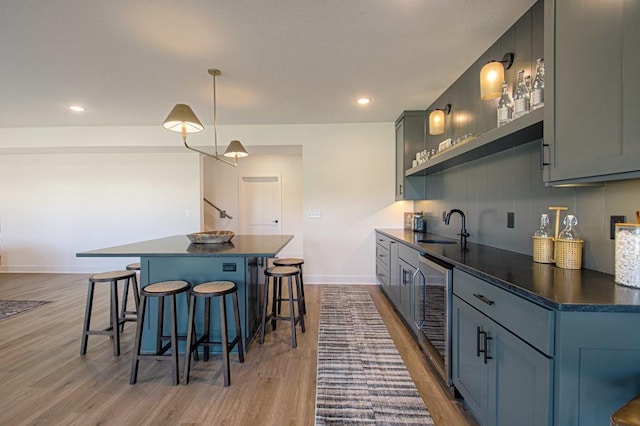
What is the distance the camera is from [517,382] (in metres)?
1.18

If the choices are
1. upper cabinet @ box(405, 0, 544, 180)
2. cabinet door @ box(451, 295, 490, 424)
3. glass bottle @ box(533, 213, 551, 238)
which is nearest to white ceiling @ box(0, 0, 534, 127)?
upper cabinet @ box(405, 0, 544, 180)

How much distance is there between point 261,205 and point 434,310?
17.6 feet

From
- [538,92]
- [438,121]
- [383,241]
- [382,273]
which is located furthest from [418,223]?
[538,92]

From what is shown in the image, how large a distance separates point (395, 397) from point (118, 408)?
1.68 meters

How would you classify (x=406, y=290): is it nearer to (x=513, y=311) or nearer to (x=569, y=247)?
(x=569, y=247)

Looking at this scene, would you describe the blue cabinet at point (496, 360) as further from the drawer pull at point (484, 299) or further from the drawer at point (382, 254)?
the drawer at point (382, 254)

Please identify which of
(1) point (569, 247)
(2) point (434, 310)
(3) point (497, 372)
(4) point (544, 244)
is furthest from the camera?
(2) point (434, 310)

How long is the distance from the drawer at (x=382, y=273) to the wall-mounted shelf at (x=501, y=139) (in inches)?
59.5

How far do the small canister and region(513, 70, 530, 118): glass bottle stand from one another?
835mm

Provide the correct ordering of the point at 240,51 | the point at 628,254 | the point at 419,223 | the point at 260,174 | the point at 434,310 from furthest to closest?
the point at 260,174 → the point at 419,223 → the point at 240,51 → the point at 434,310 → the point at 628,254

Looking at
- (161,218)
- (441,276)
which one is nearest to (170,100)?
(161,218)

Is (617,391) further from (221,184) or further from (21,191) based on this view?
(21,191)

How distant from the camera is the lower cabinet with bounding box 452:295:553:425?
1064 millimetres

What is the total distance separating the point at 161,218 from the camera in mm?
5230
